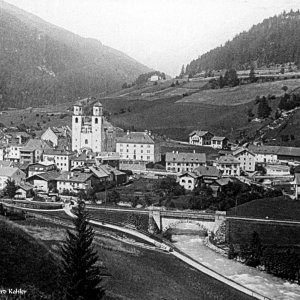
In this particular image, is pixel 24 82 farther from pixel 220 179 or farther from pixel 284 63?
pixel 220 179

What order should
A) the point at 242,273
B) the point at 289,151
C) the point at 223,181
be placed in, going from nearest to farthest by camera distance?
the point at 242,273
the point at 223,181
the point at 289,151

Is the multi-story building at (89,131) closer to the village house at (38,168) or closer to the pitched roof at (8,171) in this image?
the village house at (38,168)

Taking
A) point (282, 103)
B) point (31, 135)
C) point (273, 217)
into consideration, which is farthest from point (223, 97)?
point (273, 217)

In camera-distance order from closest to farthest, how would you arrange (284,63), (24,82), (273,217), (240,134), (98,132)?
(273,217), (98,132), (240,134), (284,63), (24,82)

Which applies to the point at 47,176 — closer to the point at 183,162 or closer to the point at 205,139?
the point at 183,162

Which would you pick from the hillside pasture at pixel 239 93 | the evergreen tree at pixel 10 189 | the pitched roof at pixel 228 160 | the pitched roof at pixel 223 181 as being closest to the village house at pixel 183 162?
the pitched roof at pixel 228 160

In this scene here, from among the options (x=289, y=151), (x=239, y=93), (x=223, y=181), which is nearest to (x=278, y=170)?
(x=289, y=151)
